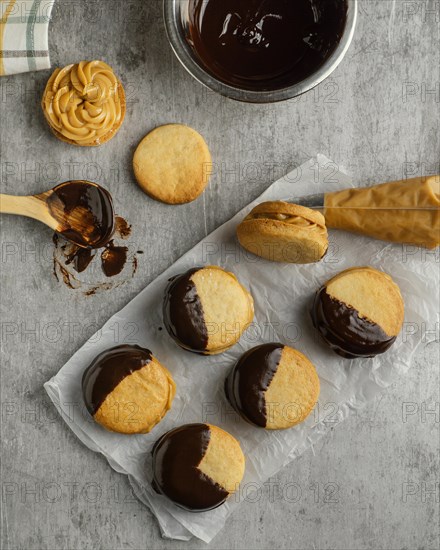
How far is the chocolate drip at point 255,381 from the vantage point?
1563mm

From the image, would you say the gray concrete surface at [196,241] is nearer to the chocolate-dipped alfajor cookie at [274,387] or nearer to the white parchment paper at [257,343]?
the white parchment paper at [257,343]

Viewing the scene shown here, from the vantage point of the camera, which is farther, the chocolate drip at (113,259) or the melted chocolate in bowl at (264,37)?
the chocolate drip at (113,259)

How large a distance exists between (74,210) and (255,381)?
627mm

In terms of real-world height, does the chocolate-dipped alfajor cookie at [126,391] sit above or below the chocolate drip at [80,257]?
below

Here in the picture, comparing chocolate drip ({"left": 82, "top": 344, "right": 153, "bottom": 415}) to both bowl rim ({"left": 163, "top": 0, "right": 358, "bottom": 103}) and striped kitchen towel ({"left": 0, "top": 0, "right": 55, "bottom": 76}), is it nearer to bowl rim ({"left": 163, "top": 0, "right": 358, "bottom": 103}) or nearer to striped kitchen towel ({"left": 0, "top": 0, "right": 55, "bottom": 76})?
bowl rim ({"left": 163, "top": 0, "right": 358, "bottom": 103})

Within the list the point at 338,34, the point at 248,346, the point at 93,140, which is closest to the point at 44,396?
the point at 248,346

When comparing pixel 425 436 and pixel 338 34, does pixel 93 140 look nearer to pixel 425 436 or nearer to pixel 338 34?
pixel 338 34

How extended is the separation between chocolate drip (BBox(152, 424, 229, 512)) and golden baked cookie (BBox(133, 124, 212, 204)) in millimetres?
607

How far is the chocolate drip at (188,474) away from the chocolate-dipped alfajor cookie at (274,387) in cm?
13

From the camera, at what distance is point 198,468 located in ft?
5.10

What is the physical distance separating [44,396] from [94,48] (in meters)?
0.92

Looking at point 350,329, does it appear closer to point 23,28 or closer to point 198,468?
point 198,468

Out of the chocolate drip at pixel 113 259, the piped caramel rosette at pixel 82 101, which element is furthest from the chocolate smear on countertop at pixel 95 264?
the piped caramel rosette at pixel 82 101

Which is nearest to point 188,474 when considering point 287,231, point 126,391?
point 126,391
